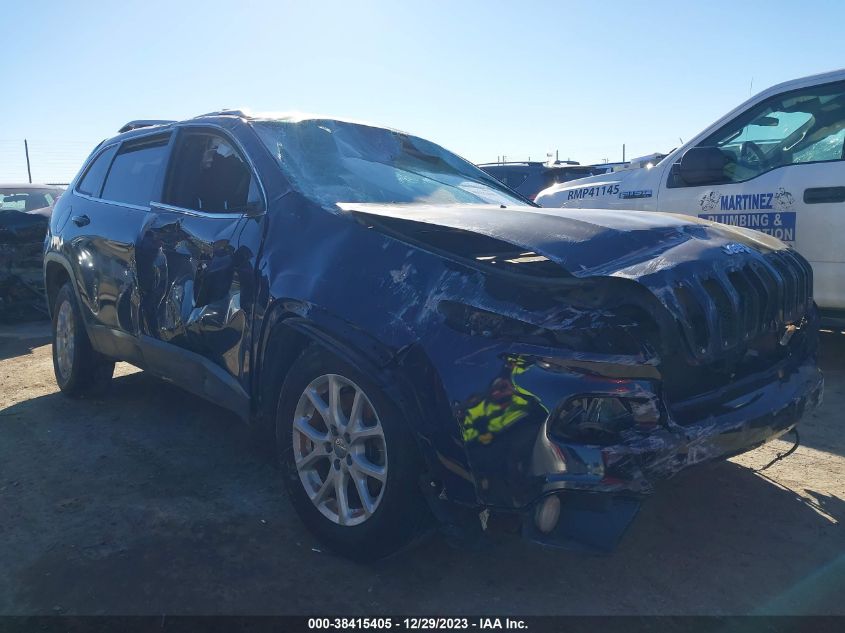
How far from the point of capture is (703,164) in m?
4.97

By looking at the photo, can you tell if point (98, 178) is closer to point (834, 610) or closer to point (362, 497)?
point (362, 497)

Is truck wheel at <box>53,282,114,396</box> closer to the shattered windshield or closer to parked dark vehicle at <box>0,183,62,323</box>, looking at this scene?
the shattered windshield

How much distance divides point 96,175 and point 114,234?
965 millimetres

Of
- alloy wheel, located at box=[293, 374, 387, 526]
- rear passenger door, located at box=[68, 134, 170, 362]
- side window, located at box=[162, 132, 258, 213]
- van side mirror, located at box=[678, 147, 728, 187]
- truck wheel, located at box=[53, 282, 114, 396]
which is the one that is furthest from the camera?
van side mirror, located at box=[678, 147, 728, 187]

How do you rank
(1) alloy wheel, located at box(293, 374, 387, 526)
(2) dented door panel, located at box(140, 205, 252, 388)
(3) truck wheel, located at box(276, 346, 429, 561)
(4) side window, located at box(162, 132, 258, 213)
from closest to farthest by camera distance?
1. (3) truck wheel, located at box(276, 346, 429, 561)
2. (1) alloy wheel, located at box(293, 374, 387, 526)
3. (2) dented door panel, located at box(140, 205, 252, 388)
4. (4) side window, located at box(162, 132, 258, 213)

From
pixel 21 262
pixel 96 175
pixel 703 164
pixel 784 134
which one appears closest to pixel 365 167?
pixel 96 175

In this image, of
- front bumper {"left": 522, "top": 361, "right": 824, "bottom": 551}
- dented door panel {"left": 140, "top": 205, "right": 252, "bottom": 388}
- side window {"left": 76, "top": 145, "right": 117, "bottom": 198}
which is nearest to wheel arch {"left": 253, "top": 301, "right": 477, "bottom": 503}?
front bumper {"left": 522, "top": 361, "right": 824, "bottom": 551}

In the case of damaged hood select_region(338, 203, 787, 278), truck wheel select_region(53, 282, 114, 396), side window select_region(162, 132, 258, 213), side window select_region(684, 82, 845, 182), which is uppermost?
side window select_region(684, 82, 845, 182)

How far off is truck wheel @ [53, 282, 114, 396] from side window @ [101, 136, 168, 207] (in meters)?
0.84

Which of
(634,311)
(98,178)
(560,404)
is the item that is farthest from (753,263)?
(98,178)

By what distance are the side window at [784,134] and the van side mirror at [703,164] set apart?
120 mm

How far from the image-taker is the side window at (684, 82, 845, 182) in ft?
16.0

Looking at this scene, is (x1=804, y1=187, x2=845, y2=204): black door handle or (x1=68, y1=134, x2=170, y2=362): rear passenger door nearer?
(x1=68, y1=134, x2=170, y2=362): rear passenger door

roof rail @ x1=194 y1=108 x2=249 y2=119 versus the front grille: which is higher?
roof rail @ x1=194 y1=108 x2=249 y2=119
